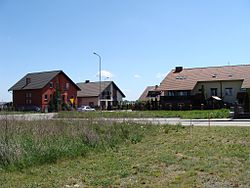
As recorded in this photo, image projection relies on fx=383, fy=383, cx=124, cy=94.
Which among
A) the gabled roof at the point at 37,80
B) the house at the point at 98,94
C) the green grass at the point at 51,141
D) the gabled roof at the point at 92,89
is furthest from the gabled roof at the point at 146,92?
the green grass at the point at 51,141

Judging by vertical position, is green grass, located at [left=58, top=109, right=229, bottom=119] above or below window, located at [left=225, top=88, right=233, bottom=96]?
below

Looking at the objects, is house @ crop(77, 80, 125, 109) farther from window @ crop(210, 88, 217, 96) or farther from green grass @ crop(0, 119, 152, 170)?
green grass @ crop(0, 119, 152, 170)

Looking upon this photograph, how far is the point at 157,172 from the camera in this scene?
8.90 metres

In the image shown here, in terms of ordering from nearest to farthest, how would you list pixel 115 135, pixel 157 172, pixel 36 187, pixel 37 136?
pixel 36 187
pixel 157 172
pixel 37 136
pixel 115 135

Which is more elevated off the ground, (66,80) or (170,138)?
(66,80)

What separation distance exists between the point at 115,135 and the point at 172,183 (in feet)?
23.5

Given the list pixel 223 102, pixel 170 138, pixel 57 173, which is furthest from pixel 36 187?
pixel 223 102

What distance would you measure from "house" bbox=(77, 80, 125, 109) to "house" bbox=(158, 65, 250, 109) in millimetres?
21231

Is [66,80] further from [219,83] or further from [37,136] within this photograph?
[37,136]

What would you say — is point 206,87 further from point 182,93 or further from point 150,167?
point 150,167

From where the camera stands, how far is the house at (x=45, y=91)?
6756cm

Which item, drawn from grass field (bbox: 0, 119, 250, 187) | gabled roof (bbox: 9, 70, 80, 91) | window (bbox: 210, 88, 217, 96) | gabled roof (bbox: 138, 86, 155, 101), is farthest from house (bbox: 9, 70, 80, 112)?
grass field (bbox: 0, 119, 250, 187)

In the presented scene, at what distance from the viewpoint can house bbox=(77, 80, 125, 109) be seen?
81.9 meters

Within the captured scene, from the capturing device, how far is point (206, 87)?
200 ft
